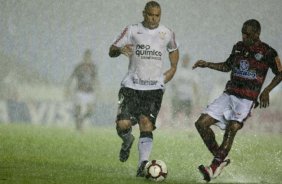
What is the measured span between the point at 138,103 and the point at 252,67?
1261 mm

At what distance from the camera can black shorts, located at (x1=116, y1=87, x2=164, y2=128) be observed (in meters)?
8.76

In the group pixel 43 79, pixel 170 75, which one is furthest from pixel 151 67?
pixel 43 79

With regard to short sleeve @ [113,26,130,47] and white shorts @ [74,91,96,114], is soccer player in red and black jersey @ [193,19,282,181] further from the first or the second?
white shorts @ [74,91,96,114]

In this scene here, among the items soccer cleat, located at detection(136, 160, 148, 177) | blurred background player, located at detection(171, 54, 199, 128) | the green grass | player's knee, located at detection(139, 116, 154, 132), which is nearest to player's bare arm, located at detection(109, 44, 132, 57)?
player's knee, located at detection(139, 116, 154, 132)

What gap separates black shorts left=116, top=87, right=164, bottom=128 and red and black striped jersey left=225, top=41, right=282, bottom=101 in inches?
33.8

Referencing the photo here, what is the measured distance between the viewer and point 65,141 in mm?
14570

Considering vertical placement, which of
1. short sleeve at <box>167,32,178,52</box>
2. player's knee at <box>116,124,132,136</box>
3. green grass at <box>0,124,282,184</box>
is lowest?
green grass at <box>0,124,282,184</box>

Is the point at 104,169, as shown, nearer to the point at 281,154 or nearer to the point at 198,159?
the point at 198,159

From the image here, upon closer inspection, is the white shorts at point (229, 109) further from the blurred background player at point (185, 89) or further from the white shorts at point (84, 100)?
the white shorts at point (84, 100)

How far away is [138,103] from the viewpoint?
8789mm

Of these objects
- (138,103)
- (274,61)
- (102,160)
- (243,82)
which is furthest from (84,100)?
(274,61)

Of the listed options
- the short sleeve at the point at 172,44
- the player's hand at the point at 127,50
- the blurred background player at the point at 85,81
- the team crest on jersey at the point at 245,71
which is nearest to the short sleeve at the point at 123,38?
the player's hand at the point at 127,50

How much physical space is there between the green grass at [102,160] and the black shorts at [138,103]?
0.65m

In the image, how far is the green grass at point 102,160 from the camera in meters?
8.23
